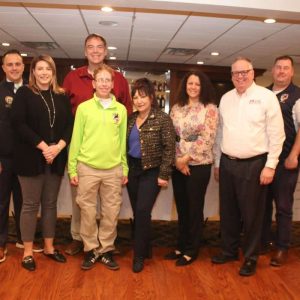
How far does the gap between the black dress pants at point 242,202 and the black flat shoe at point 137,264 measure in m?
0.68

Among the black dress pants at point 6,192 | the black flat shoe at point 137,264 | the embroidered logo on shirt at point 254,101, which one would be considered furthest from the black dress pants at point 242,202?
the black dress pants at point 6,192

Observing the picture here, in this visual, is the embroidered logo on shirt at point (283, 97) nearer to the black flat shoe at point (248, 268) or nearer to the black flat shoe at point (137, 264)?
the black flat shoe at point (248, 268)

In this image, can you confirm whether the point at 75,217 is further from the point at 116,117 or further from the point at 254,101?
the point at 254,101

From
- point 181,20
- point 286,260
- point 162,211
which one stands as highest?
point 181,20

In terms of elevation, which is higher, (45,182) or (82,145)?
(82,145)

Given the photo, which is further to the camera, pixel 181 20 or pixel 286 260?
pixel 181 20

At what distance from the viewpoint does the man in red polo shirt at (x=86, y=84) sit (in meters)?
2.78

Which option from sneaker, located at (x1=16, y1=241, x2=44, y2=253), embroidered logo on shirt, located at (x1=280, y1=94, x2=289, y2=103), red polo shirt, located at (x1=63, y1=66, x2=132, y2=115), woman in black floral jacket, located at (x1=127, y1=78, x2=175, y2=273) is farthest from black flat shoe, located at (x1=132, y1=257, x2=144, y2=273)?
embroidered logo on shirt, located at (x1=280, y1=94, x2=289, y2=103)

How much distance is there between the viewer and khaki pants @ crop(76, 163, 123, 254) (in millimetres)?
2635

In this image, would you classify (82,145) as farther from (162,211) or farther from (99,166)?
(162,211)

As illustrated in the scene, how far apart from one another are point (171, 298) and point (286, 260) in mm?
1170

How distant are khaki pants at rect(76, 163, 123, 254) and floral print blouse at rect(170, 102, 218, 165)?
1.70 ft

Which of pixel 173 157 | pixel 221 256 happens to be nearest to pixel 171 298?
pixel 221 256

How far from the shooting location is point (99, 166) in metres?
2.61
